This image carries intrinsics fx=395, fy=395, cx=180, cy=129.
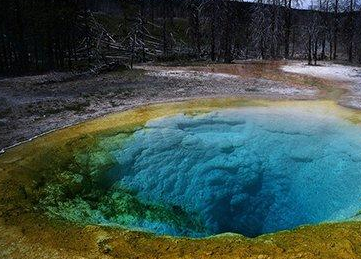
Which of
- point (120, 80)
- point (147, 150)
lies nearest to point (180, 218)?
point (147, 150)

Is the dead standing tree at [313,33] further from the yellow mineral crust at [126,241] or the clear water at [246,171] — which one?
the yellow mineral crust at [126,241]

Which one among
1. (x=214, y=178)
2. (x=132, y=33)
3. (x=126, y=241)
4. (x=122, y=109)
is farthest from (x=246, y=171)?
(x=132, y=33)

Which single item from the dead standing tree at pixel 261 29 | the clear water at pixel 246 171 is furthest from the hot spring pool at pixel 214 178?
the dead standing tree at pixel 261 29

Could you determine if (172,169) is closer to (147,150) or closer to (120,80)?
(147,150)

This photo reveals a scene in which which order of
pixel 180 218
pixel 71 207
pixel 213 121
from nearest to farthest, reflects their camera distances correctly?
1. pixel 71 207
2. pixel 180 218
3. pixel 213 121

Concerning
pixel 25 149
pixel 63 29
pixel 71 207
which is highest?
pixel 63 29

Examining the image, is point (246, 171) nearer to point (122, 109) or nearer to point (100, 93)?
point (122, 109)

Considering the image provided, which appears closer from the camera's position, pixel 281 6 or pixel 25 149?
pixel 25 149
